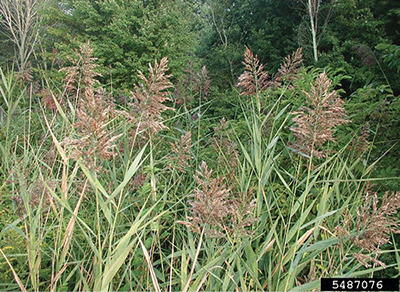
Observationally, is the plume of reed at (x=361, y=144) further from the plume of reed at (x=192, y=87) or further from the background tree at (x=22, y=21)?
the background tree at (x=22, y=21)

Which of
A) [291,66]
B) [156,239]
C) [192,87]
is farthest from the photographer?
[192,87]

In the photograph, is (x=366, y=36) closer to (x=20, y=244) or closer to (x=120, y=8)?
(x=120, y=8)

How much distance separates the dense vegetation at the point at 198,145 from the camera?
1377 mm

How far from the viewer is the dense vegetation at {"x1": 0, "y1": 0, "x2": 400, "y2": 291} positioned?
1.38 m

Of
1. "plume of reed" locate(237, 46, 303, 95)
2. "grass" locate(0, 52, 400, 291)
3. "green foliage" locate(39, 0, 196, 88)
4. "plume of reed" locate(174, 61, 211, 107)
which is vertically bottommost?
"grass" locate(0, 52, 400, 291)

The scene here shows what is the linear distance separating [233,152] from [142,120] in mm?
754

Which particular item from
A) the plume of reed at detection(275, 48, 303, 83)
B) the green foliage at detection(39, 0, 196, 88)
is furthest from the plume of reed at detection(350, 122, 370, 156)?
the green foliage at detection(39, 0, 196, 88)

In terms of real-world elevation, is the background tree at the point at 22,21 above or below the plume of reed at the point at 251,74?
above

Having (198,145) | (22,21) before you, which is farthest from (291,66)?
(22,21)

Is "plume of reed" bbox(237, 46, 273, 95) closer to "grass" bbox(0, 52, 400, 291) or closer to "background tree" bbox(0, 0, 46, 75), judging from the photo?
"grass" bbox(0, 52, 400, 291)

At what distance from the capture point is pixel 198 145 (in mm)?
2455

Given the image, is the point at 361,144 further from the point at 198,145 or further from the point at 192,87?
the point at 192,87

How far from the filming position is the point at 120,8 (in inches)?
495

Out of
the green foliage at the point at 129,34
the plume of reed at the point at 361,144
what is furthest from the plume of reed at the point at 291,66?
the green foliage at the point at 129,34
